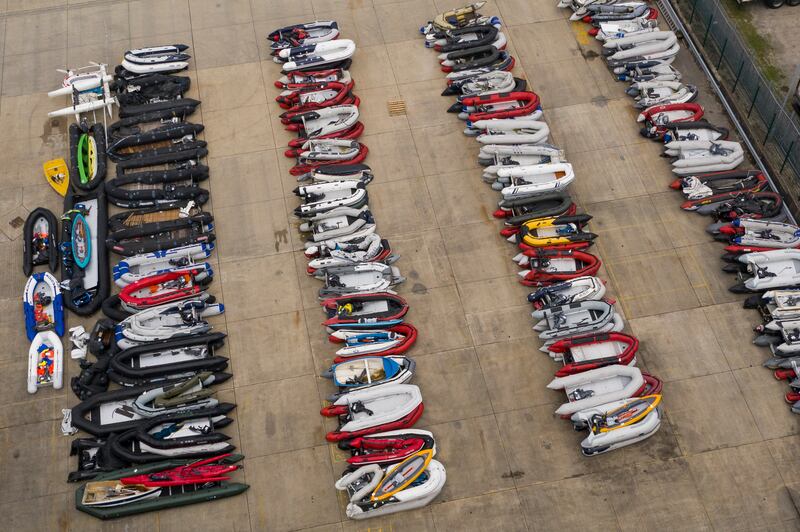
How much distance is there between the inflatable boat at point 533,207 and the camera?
2698 centimetres

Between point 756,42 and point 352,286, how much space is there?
21.5 meters

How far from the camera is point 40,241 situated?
26.8 metres

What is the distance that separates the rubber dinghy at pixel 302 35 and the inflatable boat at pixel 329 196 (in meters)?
7.46

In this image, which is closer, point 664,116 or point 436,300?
point 436,300

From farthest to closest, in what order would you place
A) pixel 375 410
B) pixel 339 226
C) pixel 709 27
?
1. pixel 709 27
2. pixel 339 226
3. pixel 375 410

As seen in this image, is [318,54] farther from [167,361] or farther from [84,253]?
[167,361]

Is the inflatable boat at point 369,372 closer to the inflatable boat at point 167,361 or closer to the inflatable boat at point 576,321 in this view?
the inflatable boat at point 167,361

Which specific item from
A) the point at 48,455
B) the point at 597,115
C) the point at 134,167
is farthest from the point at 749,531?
the point at 134,167

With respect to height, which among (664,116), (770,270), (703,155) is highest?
(664,116)

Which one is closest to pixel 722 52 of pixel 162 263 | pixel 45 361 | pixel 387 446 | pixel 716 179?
pixel 716 179

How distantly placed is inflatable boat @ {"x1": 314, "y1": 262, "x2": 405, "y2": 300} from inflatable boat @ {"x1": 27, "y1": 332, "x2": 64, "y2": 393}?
811cm

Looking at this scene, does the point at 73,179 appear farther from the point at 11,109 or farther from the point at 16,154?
the point at 11,109

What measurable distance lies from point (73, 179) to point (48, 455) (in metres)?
10.2

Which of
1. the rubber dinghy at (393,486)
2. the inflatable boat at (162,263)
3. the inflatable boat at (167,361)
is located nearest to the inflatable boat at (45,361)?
the inflatable boat at (167,361)
